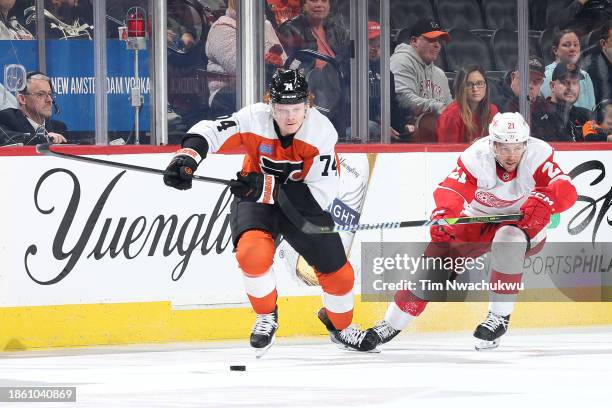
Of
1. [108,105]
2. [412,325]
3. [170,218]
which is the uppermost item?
[108,105]

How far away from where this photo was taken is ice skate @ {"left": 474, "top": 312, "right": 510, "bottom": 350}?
7086 millimetres

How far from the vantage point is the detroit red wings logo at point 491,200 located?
7.16 meters

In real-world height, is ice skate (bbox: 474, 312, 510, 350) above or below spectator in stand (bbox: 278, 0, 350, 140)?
below

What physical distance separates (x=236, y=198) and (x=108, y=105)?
3.96 ft

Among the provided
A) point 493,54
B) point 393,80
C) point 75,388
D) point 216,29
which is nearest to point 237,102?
point 216,29

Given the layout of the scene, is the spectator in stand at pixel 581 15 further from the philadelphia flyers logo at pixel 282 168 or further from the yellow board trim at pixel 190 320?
the philadelphia flyers logo at pixel 282 168

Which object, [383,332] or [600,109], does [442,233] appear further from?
[600,109]

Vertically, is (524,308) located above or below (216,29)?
below

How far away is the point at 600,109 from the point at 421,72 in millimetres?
1040

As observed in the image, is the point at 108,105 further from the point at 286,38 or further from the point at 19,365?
the point at 19,365

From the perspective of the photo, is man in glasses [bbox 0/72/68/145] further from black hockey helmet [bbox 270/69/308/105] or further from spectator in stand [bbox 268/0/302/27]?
black hockey helmet [bbox 270/69/308/105]

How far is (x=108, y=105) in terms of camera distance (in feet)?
25.3

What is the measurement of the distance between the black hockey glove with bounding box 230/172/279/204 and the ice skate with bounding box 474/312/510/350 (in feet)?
3.79

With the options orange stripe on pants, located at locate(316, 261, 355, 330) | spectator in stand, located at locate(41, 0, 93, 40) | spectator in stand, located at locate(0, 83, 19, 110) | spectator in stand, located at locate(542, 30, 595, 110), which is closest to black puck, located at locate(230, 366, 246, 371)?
orange stripe on pants, located at locate(316, 261, 355, 330)
